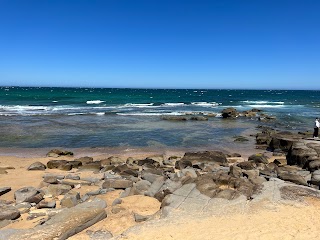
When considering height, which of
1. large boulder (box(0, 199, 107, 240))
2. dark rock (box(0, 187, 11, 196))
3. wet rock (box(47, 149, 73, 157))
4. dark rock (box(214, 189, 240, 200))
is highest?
dark rock (box(214, 189, 240, 200))

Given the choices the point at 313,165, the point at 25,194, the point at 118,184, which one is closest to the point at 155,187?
the point at 118,184

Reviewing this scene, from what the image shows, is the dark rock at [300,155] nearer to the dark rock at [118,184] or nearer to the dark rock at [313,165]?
the dark rock at [313,165]

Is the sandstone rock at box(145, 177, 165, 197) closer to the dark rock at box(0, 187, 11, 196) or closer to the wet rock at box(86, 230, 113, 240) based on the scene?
A: the wet rock at box(86, 230, 113, 240)

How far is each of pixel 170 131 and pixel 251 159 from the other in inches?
393

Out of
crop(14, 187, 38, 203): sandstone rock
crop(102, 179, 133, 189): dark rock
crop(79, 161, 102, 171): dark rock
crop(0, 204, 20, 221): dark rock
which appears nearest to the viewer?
crop(0, 204, 20, 221): dark rock

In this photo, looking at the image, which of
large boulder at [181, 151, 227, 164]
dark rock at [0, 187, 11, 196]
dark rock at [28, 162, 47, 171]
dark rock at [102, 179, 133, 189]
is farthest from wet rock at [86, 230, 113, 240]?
large boulder at [181, 151, 227, 164]

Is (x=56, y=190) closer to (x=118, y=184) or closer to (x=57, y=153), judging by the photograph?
(x=118, y=184)

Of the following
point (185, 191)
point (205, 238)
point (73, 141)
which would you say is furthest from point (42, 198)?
point (73, 141)

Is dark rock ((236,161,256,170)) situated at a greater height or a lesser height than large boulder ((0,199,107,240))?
lesser

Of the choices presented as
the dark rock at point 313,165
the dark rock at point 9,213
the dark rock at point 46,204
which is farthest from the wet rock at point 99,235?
the dark rock at point 313,165

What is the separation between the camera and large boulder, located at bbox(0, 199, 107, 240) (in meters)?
6.13

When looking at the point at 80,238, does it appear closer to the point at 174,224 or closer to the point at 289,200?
the point at 174,224

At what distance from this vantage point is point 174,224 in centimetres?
682

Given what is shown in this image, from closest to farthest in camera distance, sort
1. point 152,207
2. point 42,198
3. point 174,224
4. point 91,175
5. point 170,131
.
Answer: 1. point 174,224
2. point 152,207
3. point 42,198
4. point 91,175
5. point 170,131
